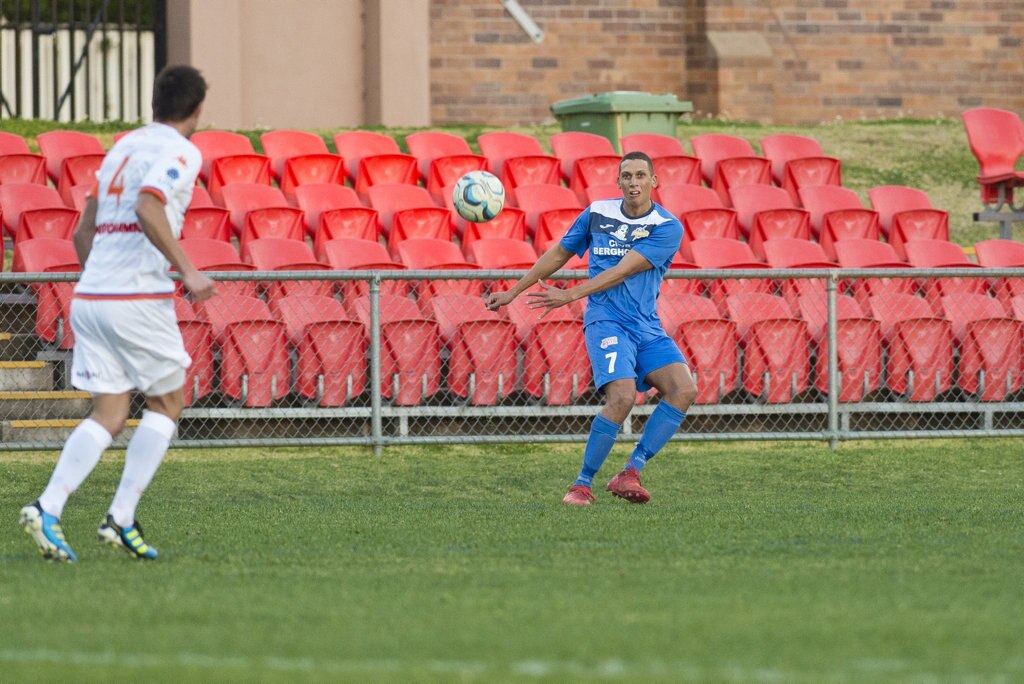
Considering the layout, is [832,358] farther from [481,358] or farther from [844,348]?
[481,358]

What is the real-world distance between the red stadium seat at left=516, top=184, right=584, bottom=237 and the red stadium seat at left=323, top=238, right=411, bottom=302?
1.91 metres

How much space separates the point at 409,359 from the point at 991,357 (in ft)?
14.0

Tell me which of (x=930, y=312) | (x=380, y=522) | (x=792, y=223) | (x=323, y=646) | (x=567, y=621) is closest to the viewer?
(x=323, y=646)

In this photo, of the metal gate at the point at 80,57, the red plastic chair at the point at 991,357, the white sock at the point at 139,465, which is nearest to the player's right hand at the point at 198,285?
the white sock at the point at 139,465

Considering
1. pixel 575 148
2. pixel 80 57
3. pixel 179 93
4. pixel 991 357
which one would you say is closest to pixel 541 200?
pixel 575 148

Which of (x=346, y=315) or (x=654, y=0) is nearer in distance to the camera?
(x=346, y=315)

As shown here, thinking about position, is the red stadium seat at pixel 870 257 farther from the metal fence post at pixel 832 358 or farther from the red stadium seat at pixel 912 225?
the metal fence post at pixel 832 358

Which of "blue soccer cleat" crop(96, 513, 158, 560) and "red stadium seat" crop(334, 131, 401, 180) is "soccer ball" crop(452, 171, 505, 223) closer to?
"blue soccer cleat" crop(96, 513, 158, 560)

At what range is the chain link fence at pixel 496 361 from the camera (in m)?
10.4

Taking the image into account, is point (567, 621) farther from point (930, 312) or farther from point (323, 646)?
point (930, 312)

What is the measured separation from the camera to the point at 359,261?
1188 centimetres

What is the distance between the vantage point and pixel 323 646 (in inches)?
179

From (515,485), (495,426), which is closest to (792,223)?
(495,426)

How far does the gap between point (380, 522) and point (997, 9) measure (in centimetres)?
1814
